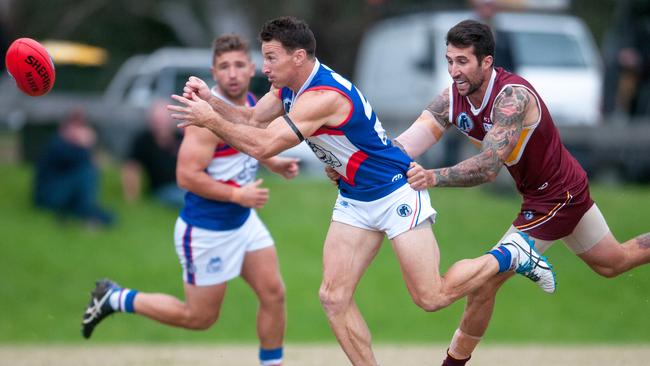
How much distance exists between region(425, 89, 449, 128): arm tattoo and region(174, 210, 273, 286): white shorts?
5.74 feet

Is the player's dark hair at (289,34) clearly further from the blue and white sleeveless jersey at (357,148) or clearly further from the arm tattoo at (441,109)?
the arm tattoo at (441,109)

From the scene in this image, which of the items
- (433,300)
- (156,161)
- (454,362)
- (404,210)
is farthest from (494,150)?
(156,161)

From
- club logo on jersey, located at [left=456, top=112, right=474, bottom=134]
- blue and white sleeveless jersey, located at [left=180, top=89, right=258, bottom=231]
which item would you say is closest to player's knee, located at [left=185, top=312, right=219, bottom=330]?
blue and white sleeveless jersey, located at [left=180, top=89, right=258, bottom=231]

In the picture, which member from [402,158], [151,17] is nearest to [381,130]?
[402,158]

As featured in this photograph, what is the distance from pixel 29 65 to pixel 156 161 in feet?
23.1

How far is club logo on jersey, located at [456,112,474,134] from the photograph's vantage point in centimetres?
700

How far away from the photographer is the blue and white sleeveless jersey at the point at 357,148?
6.64m

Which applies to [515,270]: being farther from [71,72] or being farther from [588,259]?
[71,72]

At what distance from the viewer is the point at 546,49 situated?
53.5 feet

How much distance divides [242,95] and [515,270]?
2413 mm

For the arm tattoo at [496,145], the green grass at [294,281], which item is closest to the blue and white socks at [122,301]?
the arm tattoo at [496,145]

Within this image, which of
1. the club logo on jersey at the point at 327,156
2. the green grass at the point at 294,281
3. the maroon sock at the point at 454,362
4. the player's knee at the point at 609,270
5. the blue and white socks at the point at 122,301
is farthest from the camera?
the green grass at the point at 294,281

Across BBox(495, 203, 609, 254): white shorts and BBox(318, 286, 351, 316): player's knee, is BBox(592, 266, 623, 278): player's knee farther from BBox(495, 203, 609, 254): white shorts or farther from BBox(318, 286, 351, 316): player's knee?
BBox(318, 286, 351, 316): player's knee

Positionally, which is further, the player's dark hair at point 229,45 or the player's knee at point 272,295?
the player's knee at point 272,295
